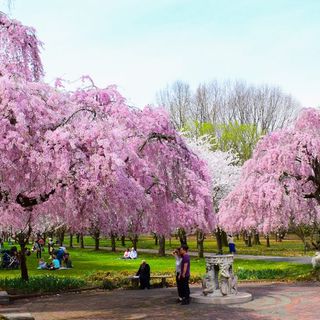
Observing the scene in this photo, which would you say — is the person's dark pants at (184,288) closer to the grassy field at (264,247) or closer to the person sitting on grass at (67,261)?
the person sitting on grass at (67,261)

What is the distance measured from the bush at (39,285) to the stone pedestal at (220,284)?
5.56 metres

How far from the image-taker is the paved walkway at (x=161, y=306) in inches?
536

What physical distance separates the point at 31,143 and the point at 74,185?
4.23 feet

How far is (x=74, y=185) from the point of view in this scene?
12.0 m

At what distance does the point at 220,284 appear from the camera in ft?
52.9

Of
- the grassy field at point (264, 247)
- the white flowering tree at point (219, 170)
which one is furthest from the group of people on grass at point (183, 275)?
the white flowering tree at point (219, 170)

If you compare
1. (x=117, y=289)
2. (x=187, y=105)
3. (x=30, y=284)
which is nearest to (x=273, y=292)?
(x=117, y=289)

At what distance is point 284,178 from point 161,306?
30.6 feet

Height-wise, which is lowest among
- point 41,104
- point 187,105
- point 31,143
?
point 31,143

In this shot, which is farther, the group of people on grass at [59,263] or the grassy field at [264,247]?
the grassy field at [264,247]

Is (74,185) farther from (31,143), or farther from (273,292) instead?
(273,292)

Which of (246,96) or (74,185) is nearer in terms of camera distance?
(74,185)

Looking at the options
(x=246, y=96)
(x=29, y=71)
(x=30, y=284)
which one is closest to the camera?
(x=29, y=71)

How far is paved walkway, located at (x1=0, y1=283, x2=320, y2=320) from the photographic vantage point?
44.7 ft
